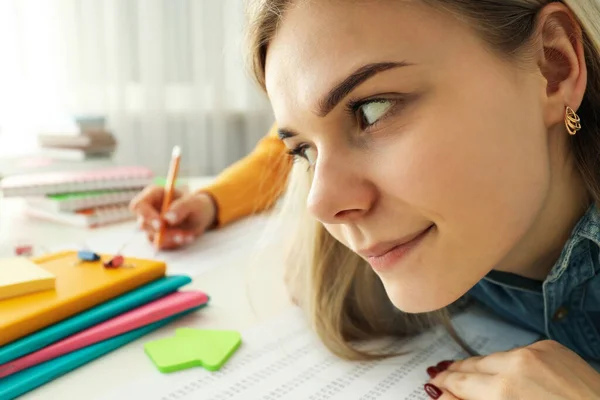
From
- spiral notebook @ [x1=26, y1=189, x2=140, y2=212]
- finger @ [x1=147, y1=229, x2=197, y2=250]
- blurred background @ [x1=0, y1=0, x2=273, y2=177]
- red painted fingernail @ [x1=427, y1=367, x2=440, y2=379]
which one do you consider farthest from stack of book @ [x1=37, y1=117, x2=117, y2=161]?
red painted fingernail @ [x1=427, y1=367, x2=440, y2=379]

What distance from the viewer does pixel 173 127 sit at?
2150 mm

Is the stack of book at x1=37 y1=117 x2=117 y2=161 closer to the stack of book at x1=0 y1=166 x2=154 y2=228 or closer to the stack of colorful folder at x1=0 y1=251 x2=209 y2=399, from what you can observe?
the stack of book at x1=0 y1=166 x2=154 y2=228

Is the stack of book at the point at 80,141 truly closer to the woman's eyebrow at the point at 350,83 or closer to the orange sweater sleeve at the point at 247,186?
the orange sweater sleeve at the point at 247,186

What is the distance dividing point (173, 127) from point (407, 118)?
5.48 feet

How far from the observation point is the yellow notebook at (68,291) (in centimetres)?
68

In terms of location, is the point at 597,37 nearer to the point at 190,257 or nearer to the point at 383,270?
the point at 383,270

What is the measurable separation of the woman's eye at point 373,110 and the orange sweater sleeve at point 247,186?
1.96 feet

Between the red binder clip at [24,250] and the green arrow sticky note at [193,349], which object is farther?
the red binder clip at [24,250]

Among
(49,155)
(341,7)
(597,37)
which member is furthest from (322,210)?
(49,155)

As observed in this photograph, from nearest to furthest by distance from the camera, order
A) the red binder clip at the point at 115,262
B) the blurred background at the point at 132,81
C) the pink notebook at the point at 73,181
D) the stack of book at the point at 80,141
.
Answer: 1. the red binder clip at the point at 115,262
2. the pink notebook at the point at 73,181
3. the stack of book at the point at 80,141
4. the blurred background at the point at 132,81

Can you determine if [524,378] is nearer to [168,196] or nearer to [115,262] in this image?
[115,262]

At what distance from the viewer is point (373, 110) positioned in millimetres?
599

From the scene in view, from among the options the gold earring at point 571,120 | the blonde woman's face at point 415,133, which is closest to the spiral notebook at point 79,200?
the blonde woman's face at point 415,133

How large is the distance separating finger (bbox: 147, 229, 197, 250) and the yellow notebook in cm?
22
